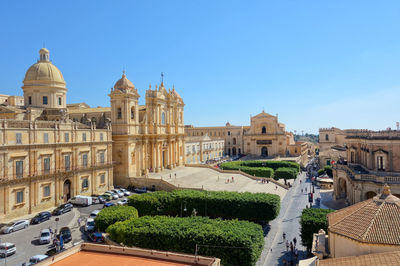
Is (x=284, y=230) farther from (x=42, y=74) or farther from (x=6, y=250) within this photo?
(x=42, y=74)

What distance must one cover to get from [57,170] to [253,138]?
65.6 m

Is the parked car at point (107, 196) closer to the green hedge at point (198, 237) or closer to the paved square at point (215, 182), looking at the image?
the paved square at point (215, 182)

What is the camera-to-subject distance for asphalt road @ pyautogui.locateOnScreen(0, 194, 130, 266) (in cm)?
2211

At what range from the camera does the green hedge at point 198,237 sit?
19.9 metres

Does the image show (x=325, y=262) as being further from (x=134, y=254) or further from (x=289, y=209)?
(x=289, y=209)

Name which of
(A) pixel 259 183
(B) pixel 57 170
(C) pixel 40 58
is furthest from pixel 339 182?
(C) pixel 40 58

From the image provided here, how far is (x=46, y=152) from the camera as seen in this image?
33562mm

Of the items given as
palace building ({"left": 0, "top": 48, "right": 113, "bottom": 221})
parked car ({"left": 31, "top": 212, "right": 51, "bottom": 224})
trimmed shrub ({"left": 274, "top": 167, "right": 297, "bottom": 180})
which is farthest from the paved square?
parked car ({"left": 31, "top": 212, "right": 51, "bottom": 224})

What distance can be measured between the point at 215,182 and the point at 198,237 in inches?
1036

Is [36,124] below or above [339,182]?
above

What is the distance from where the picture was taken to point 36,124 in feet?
107

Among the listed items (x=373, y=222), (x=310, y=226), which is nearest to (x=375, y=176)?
(x=310, y=226)

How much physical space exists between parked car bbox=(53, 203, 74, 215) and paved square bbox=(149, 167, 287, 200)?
1474 centimetres

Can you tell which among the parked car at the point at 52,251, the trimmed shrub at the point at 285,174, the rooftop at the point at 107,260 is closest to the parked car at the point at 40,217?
the parked car at the point at 52,251
